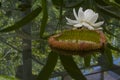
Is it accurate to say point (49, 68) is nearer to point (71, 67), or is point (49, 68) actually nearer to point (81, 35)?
point (71, 67)

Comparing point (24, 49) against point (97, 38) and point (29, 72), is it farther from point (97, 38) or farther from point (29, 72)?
point (97, 38)

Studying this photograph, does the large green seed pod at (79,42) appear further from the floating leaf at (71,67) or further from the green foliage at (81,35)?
the floating leaf at (71,67)

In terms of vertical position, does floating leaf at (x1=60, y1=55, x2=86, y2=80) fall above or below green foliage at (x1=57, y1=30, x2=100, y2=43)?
below

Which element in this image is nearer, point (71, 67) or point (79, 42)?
point (79, 42)

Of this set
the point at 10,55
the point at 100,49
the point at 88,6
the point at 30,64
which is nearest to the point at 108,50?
the point at 88,6

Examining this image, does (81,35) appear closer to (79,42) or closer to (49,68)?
(79,42)

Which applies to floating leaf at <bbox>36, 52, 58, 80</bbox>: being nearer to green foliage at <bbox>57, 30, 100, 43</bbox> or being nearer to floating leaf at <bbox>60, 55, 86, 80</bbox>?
floating leaf at <bbox>60, 55, 86, 80</bbox>

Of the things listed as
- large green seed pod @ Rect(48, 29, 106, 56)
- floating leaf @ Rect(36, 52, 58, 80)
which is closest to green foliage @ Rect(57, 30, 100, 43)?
large green seed pod @ Rect(48, 29, 106, 56)

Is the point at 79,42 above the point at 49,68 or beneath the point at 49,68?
above

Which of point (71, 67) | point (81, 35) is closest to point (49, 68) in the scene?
point (71, 67)
